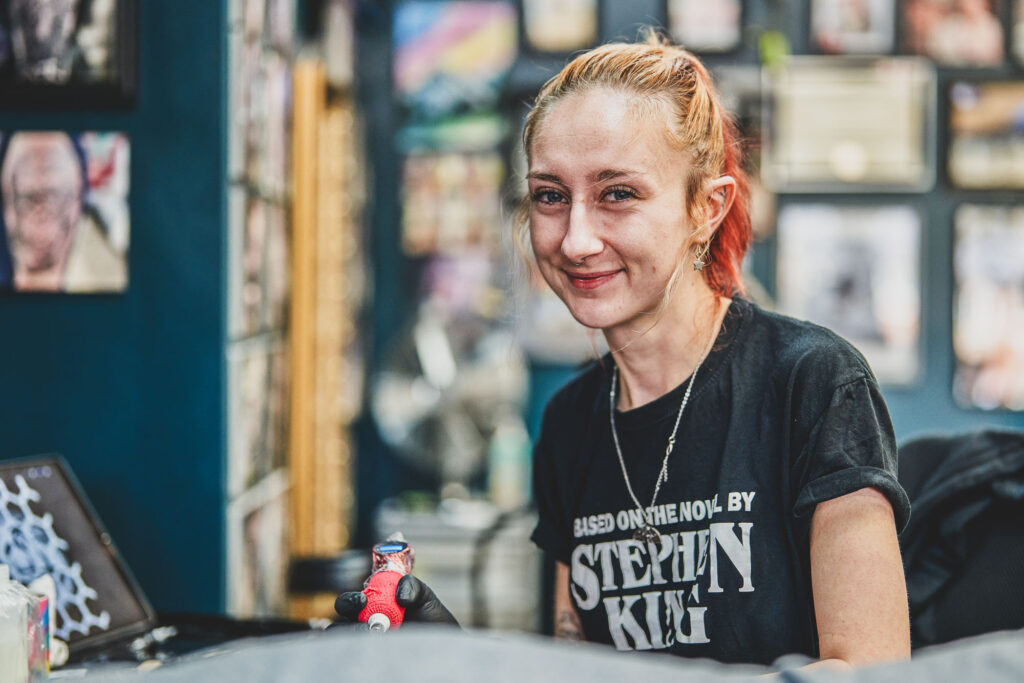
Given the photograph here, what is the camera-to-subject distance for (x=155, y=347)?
224cm

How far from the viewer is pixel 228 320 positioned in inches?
89.5

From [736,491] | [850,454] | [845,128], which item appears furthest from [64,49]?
[845,128]

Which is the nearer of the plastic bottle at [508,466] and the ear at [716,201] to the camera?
the ear at [716,201]

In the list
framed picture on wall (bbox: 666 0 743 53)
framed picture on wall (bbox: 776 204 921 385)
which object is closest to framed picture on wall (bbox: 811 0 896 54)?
framed picture on wall (bbox: 666 0 743 53)

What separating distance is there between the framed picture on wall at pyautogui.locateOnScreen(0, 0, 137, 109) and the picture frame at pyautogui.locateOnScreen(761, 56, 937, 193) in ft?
8.72

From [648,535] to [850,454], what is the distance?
32 centimetres

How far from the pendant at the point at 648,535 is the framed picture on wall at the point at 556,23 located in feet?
9.82

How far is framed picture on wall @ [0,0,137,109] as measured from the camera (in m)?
2.16

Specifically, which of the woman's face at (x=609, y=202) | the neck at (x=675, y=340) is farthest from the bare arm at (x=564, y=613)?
the woman's face at (x=609, y=202)

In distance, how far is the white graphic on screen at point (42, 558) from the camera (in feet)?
5.36

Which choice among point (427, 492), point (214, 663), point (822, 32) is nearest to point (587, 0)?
point (822, 32)

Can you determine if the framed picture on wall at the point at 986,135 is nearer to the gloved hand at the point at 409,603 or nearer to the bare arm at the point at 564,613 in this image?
the bare arm at the point at 564,613

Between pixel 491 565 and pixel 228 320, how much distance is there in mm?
1724

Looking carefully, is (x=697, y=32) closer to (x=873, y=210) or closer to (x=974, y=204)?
(x=873, y=210)
